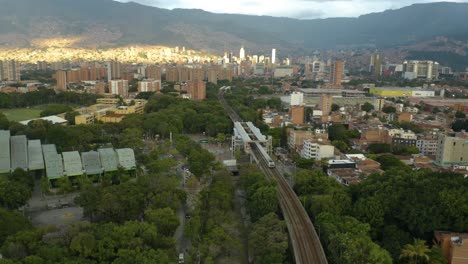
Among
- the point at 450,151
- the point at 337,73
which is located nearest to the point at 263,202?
the point at 450,151

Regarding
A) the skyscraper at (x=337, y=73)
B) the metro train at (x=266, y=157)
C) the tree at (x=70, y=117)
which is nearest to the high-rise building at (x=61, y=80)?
the tree at (x=70, y=117)

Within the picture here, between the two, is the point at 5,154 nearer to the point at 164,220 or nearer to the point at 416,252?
the point at 164,220

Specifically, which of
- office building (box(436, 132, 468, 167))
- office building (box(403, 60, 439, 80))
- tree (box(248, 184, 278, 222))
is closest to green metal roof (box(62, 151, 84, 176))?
tree (box(248, 184, 278, 222))

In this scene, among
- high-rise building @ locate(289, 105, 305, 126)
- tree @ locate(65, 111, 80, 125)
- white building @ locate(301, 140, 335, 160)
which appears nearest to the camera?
white building @ locate(301, 140, 335, 160)

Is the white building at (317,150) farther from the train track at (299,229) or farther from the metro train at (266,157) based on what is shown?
the train track at (299,229)

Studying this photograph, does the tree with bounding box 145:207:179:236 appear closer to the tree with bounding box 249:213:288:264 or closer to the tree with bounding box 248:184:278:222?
the tree with bounding box 249:213:288:264
